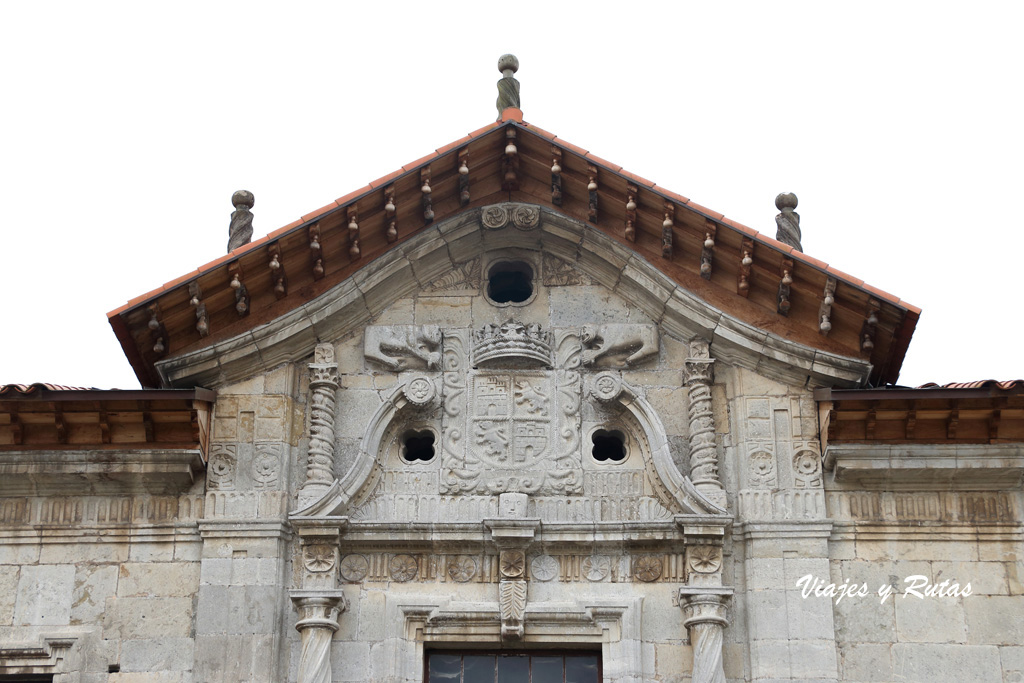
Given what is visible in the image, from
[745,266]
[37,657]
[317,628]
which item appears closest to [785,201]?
[745,266]

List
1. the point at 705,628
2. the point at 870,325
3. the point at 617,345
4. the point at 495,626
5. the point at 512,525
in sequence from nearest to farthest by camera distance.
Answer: the point at 705,628 → the point at 495,626 → the point at 512,525 → the point at 870,325 → the point at 617,345

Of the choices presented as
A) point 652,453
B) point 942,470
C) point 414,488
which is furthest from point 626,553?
point 942,470

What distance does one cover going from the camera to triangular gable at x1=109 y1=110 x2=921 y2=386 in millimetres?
13914

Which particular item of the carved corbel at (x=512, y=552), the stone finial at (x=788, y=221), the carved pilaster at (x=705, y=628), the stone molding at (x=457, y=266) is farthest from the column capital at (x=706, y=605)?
the stone finial at (x=788, y=221)

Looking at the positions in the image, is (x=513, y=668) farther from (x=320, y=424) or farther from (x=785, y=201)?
(x=785, y=201)

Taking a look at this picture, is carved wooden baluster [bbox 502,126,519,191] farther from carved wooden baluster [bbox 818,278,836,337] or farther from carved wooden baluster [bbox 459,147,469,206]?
carved wooden baluster [bbox 818,278,836,337]

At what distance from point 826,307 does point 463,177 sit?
12.3ft

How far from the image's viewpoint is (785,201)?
14.9 m

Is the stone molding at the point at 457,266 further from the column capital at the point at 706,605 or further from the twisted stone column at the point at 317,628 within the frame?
the twisted stone column at the point at 317,628

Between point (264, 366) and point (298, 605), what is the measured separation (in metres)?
2.44

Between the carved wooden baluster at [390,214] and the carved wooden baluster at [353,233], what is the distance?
32 centimetres

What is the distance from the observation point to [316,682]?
1259 centimetres

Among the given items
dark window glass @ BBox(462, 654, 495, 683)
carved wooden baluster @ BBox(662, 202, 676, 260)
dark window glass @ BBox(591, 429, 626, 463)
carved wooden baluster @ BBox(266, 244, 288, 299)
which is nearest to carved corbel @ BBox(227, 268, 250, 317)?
carved wooden baluster @ BBox(266, 244, 288, 299)

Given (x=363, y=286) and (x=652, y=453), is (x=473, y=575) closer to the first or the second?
(x=652, y=453)
